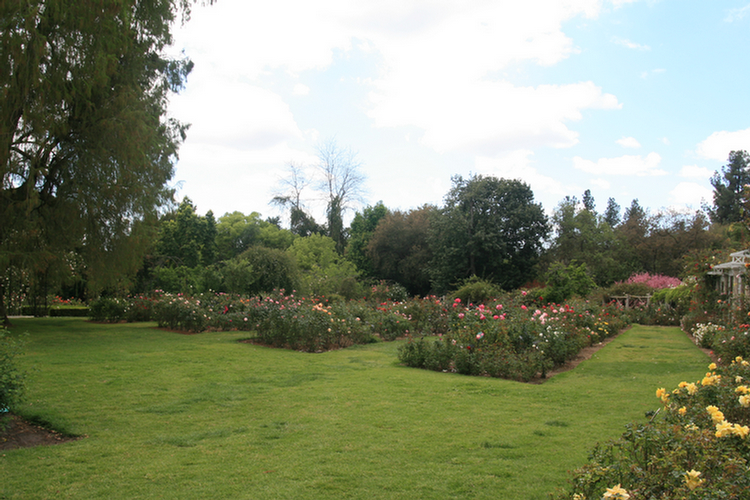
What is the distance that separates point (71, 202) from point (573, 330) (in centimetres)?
1413

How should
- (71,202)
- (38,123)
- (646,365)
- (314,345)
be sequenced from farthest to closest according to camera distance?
(71,202), (38,123), (314,345), (646,365)

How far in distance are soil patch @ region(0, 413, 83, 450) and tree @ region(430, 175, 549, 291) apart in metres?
26.9

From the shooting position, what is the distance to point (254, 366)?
9023 mm

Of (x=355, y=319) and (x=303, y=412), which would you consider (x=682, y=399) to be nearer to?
(x=303, y=412)

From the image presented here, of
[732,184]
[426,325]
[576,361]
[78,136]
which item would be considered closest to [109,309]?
[78,136]

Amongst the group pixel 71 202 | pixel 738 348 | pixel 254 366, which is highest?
pixel 71 202

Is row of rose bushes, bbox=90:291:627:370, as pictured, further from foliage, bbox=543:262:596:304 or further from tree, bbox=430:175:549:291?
tree, bbox=430:175:549:291

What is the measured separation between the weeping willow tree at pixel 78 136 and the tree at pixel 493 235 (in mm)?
19633

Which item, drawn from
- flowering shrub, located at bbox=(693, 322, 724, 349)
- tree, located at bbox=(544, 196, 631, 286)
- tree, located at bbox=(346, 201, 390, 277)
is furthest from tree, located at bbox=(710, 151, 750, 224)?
flowering shrub, located at bbox=(693, 322, 724, 349)

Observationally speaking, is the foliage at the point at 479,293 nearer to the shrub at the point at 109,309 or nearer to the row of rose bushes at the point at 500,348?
the row of rose bushes at the point at 500,348

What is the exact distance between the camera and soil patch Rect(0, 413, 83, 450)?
448cm

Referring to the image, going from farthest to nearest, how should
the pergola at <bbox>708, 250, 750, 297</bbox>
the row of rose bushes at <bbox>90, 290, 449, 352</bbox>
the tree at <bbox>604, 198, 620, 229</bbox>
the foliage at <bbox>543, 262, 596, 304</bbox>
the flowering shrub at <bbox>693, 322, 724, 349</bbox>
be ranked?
the tree at <bbox>604, 198, 620, 229</bbox>
the foliage at <bbox>543, 262, 596, 304</bbox>
the row of rose bushes at <bbox>90, 290, 449, 352</bbox>
the pergola at <bbox>708, 250, 750, 297</bbox>
the flowering shrub at <bbox>693, 322, 724, 349</bbox>

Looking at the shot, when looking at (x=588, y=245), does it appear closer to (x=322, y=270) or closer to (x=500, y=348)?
(x=322, y=270)

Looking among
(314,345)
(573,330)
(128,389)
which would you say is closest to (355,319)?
(314,345)
